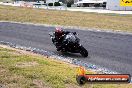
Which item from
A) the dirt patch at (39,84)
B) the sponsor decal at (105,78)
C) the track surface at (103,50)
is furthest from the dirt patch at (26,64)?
the sponsor decal at (105,78)

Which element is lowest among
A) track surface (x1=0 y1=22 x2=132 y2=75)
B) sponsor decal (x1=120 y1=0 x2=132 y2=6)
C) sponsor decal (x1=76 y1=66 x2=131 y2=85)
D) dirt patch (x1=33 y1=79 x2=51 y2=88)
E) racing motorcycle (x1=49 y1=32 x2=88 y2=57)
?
sponsor decal (x1=120 y1=0 x2=132 y2=6)

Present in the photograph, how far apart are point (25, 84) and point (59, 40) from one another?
785 centimetres

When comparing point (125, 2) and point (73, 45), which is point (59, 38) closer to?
point (73, 45)

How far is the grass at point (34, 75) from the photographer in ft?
31.5

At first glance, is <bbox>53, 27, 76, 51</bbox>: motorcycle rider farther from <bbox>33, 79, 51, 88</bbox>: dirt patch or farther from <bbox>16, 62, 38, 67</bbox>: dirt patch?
<bbox>33, 79, 51, 88</bbox>: dirt patch

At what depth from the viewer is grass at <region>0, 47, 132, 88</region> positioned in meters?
9.59

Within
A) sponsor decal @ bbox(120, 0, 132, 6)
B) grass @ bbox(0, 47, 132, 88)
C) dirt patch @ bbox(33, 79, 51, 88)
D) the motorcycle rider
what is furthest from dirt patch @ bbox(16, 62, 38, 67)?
sponsor decal @ bbox(120, 0, 132, 6)

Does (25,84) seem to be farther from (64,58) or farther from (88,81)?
(64,58)

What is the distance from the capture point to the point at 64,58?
1585 cm

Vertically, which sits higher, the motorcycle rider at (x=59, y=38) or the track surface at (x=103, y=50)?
the motorcycle rider at (x=59, y=38)

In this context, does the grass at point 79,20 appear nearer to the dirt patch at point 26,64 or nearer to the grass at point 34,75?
the dirt patch at point 26,64

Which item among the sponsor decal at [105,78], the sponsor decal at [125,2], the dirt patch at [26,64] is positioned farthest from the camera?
the sponsor decal at [125,2]

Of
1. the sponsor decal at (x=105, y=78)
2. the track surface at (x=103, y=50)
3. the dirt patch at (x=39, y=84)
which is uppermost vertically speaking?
the sponsor decal at (x=105, y=78)

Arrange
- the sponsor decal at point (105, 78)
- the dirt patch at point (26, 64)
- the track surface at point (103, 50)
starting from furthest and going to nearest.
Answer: the track surface at point (103, 50), the dirt patch at point (26, 64), the sponsor decal at point (105, 78)
